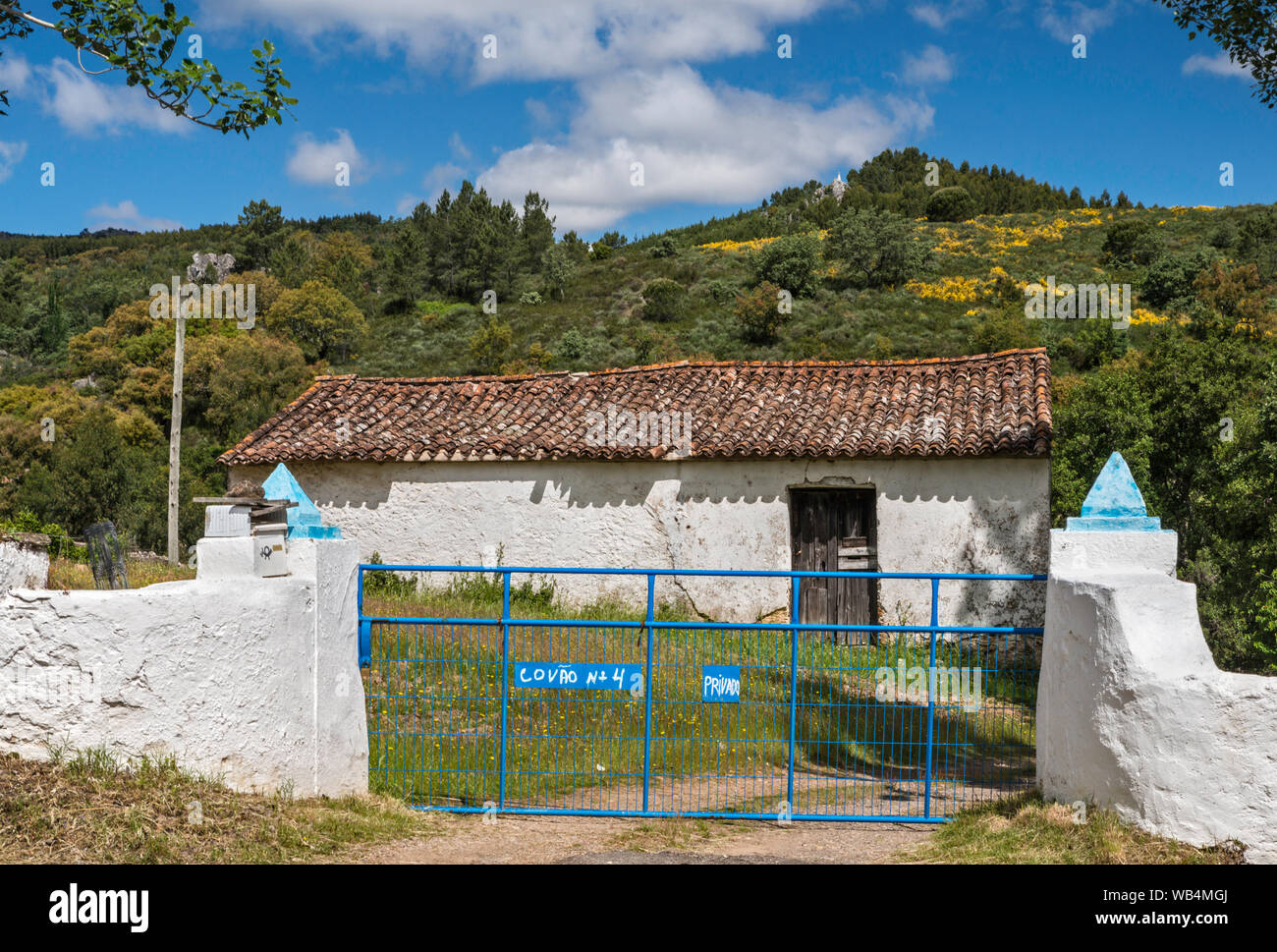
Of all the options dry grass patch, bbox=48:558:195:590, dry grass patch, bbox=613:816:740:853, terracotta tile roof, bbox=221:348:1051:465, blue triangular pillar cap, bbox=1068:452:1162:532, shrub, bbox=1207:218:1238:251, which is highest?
shrub, bbox=1207:218:1238:251

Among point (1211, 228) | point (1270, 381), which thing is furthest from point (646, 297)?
→ point (1270, 381)

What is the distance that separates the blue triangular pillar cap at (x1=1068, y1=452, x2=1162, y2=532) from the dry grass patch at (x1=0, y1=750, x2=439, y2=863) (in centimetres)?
499

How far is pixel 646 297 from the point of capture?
45219 millimetres

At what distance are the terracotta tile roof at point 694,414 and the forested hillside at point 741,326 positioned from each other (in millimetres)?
2914

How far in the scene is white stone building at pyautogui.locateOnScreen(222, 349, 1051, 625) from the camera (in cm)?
1476

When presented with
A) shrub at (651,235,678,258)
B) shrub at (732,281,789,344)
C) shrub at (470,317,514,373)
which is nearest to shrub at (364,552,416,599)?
shrub at (470,317,514,373)

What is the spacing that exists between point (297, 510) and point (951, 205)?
193ft

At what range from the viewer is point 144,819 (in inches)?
206

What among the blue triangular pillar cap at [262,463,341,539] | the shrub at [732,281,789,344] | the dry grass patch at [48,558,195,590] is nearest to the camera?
the blue triangular pillar cap at [262,463,341,539]

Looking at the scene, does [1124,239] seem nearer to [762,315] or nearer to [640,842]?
[762,315]

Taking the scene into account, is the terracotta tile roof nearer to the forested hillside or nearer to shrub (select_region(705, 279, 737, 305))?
the forested hillside

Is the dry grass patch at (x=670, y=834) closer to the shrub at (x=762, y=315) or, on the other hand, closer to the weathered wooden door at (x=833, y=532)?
the weathered wooden door at (x=833, y=532)

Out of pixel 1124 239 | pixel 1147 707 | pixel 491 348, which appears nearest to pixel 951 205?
pixel 1124 239

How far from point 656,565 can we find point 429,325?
3332 cm
